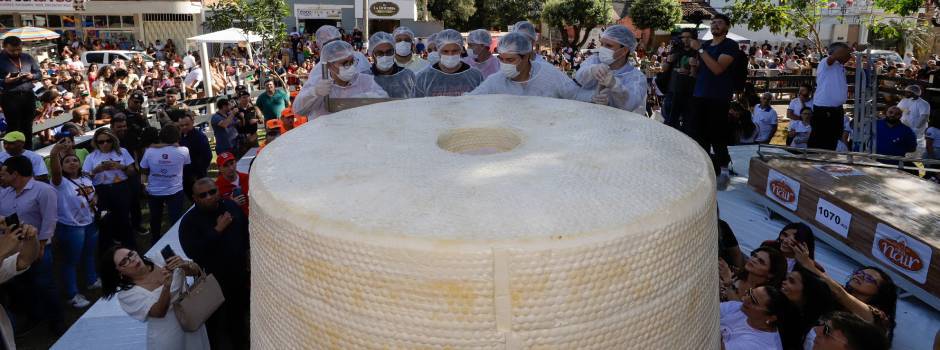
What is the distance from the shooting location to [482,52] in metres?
7.43

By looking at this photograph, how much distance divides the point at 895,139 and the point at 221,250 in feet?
23.7

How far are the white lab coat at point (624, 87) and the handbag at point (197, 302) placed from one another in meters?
2.76

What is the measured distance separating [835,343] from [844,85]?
5539 millimetres

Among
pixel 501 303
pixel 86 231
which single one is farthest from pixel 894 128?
pixel 86 231

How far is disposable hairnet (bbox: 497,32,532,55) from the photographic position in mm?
4715

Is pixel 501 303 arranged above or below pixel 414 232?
below

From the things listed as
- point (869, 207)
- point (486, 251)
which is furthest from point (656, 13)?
point (486, 251)

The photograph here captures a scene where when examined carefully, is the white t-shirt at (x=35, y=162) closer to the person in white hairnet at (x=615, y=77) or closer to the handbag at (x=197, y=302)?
the handbag at (x=197, y=302)

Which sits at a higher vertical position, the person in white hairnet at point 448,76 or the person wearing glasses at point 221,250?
the person in white hairnet at point 448,76

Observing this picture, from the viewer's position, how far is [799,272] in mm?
3561

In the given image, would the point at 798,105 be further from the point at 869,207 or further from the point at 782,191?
the point at 869,207

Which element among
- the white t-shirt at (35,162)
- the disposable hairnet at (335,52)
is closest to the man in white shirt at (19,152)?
the white t-shirt at (35,162)

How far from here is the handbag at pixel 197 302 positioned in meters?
3.65

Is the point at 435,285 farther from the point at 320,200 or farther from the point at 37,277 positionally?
the point at 37,277
